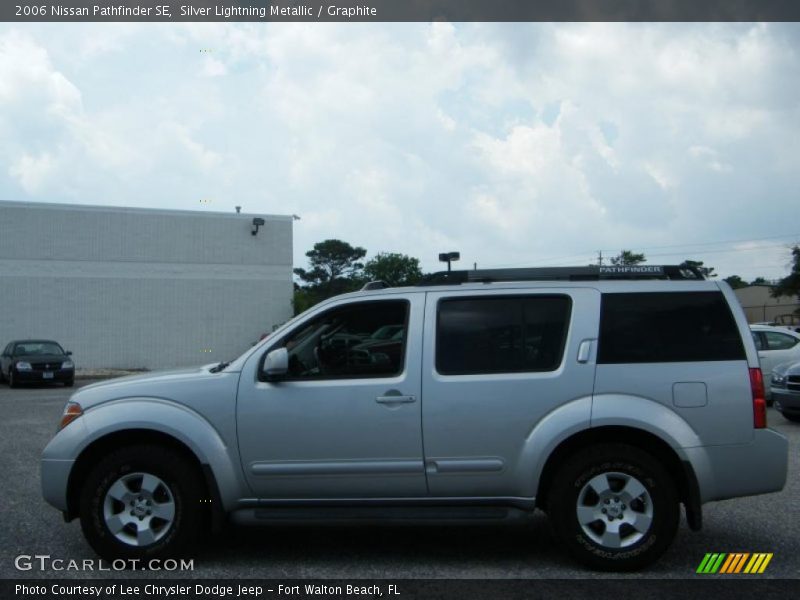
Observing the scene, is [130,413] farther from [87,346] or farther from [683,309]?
[87,346]

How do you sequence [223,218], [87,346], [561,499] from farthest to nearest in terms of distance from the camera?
1. [223,218]
2. [87,346]
3. [561,499]

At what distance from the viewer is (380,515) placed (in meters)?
5.51

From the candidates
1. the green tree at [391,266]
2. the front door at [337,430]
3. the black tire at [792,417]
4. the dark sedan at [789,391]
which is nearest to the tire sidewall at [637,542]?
the front door at [337,430]

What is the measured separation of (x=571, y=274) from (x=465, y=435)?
1421mm

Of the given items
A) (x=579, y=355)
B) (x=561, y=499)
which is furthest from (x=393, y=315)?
(x=561, y=499)

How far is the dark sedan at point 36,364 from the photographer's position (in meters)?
23.8

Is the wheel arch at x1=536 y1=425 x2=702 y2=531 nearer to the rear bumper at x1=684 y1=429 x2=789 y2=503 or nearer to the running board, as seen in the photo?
the rear bumper at x1=684 y1=429 x2=789 y2=503

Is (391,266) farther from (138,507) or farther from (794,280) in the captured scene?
(138,507)

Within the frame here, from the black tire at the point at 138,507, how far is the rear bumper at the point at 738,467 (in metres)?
3.26

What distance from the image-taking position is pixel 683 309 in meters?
5.73

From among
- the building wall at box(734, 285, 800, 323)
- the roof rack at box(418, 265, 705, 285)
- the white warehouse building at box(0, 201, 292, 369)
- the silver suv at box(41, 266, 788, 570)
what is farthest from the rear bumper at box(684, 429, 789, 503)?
the building wall at box(734, 285, 800, 323)

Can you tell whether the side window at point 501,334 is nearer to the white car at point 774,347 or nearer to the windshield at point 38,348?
the white car at point 774,347

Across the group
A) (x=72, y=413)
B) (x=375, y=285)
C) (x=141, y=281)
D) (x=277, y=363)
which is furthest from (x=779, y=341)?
(x=141, y=281)
